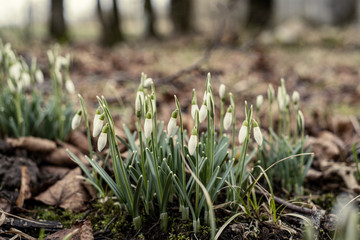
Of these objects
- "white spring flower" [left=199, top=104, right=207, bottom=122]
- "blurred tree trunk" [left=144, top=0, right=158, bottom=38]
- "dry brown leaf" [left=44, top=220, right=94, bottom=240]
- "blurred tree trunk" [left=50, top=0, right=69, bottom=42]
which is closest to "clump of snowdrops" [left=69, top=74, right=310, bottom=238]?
"white spring flower" [left=199, top=104, right=207, bottom=122]

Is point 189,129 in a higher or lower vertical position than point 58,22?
lower

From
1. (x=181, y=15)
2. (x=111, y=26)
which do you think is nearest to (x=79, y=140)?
(x=111, y=26)

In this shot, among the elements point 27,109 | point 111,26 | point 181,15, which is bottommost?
point 27,109

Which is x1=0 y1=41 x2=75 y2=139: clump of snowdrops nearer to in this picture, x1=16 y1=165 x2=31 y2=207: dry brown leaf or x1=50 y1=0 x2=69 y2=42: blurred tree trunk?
x1=16 y1=165 x2=31 y2=207: dry brown leaf

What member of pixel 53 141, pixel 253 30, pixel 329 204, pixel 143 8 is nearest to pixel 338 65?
pixel 253 30

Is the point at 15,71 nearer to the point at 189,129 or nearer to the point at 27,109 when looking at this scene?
the point at 27,109

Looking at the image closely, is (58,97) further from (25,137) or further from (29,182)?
(29,182)
